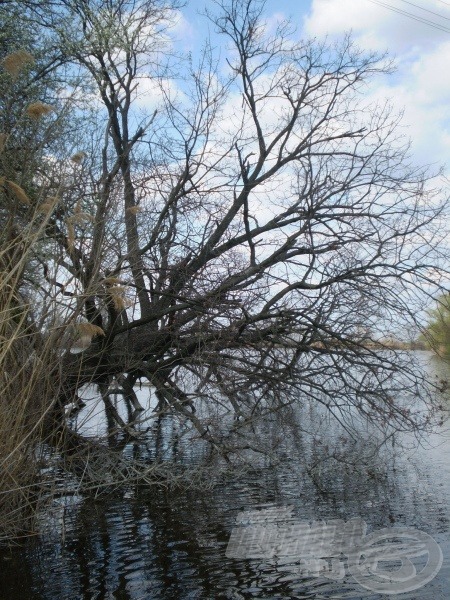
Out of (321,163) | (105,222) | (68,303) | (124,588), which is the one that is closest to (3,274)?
(68,303)

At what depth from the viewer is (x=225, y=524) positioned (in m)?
11.0

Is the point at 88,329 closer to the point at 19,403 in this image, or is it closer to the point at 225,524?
the point at 19,403

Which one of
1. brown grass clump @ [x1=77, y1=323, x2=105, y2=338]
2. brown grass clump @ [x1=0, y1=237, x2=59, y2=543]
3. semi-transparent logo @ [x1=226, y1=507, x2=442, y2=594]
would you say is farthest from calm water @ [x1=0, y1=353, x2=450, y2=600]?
brown grass clump @ [x1=77, y1=323, x2=105, y2=338]

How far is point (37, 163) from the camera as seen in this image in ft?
36.6

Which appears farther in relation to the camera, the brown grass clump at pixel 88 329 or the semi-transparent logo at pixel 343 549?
the semi-transparent logo at pixel 343 549

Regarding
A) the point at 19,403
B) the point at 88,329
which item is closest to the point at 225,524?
the point at 19,403

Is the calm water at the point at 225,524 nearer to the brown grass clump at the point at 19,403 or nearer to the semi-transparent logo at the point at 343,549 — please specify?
the semi-transparent logo at the point at 343,549

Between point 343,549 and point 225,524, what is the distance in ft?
6.08

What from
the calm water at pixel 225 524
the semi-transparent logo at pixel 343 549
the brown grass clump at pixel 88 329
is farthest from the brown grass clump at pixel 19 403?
the semi-transparent logo at pixel 343 549

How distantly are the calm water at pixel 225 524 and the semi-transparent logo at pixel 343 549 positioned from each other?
13cm

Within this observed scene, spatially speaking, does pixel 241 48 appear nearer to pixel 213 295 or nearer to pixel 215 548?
pixel 213 295

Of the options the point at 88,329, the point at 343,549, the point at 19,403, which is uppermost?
the point at 88,329

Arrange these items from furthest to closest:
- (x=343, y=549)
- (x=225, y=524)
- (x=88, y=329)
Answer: (x=225, y=524)
(x=343, y=549)
(x=88, y=329)

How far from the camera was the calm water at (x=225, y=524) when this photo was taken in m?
8.66
